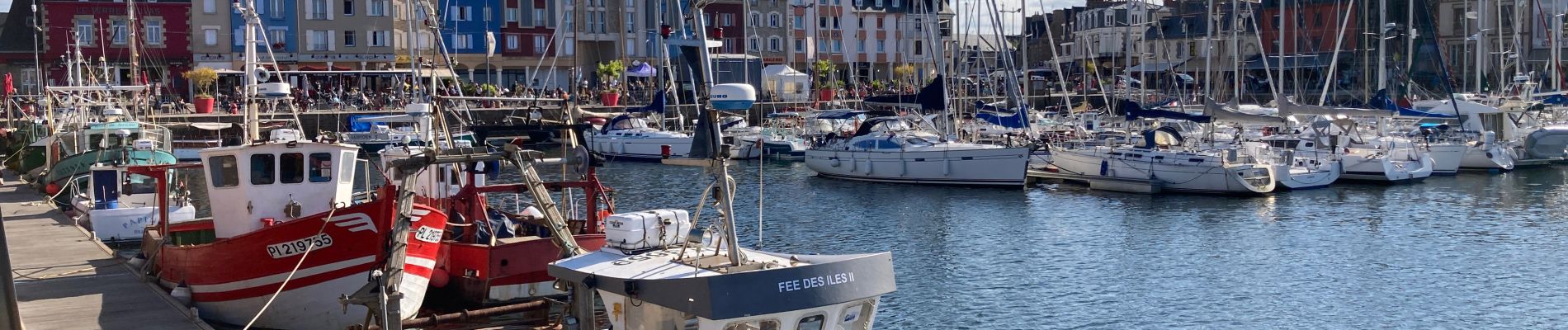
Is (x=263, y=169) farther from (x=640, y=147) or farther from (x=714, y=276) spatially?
(x=640, y=147)

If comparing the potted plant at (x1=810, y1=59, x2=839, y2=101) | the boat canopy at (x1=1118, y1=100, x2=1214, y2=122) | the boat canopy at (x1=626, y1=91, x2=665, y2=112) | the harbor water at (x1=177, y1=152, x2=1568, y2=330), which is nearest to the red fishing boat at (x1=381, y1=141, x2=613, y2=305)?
the harbor water at (x1=177, y1=152, x2=1568, y2=330)

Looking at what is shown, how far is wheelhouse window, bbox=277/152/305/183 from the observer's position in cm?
2345

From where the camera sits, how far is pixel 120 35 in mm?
83188

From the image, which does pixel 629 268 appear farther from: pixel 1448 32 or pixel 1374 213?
pixel 1448 32

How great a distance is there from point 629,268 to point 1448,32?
302 ft

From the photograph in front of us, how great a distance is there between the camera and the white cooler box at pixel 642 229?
18.0 metres

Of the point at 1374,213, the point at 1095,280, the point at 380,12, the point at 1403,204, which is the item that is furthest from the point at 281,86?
the point at 380,12

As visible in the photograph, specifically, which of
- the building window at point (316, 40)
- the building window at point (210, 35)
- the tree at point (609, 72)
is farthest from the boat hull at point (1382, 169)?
the building window at point (210, 35)

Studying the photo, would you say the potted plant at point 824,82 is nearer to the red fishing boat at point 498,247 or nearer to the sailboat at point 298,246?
the red fishing boat at point 498,247

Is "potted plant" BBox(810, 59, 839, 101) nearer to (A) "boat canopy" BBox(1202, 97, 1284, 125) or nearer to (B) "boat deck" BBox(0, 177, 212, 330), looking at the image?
(A) "boat canopy" BBox(1202, 97, 1284, 125)

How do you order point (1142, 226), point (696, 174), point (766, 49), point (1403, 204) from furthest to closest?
point (766, 49), point (696, 174), point (1403, 204), point (1142, 226)

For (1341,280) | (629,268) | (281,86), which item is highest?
(281,86)

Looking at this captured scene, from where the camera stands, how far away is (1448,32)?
97.6m

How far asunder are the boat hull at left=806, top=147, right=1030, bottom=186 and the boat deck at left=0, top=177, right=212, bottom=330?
27486 mm
